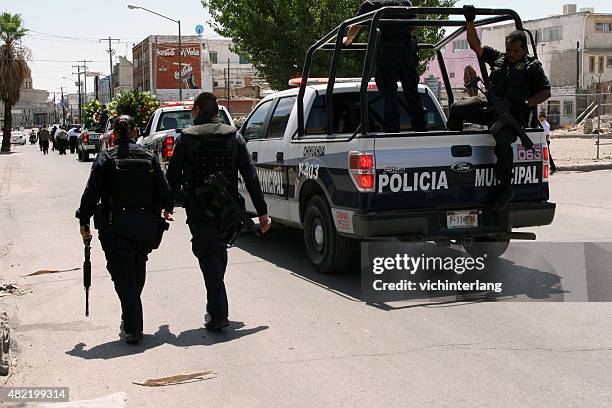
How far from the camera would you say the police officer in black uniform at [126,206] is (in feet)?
19.9

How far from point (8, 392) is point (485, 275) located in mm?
4863

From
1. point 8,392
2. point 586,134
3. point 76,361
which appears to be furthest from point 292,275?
point 586,134

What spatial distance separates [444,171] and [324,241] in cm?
152

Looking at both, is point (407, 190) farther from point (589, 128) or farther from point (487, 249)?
point (589, 128)

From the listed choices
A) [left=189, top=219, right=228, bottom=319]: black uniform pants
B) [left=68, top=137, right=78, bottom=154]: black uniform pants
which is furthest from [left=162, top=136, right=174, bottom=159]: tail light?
[left=68, top=137, right=78, bottom=154]: black uniform pants

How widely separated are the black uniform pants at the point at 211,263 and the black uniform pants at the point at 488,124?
2865 millimetres

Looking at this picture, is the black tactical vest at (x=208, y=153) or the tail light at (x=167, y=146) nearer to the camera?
the black tactical vest at (x=208, y=153)

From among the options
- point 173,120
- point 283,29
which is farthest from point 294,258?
point 283,29

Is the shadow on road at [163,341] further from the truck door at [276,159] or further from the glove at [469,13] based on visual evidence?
the glove at [469,13]

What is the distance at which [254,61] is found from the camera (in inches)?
1215

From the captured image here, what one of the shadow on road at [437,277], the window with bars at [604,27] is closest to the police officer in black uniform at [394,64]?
the shadow on road at [437,277]

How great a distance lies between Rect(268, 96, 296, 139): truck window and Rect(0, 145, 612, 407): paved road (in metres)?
1.55

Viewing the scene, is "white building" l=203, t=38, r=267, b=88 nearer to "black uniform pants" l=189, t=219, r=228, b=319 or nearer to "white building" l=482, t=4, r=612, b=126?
"white building" l=482, t=4, r=612, b=126

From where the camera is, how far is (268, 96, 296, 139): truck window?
9438mm
